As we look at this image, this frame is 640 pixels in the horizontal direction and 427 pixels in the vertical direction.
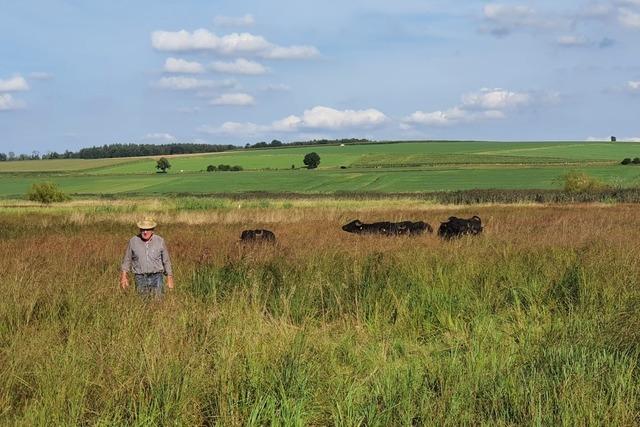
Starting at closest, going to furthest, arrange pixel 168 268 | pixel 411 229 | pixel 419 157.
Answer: pixel 168 268, pixel 411 229, pixel 419 157

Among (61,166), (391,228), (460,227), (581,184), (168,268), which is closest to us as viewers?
(168,268)

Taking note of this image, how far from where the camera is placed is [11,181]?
10306 centimetres

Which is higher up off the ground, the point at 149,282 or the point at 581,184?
the point at 149,282

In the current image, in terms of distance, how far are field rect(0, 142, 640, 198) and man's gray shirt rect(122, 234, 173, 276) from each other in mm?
60453

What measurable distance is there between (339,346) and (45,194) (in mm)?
60880

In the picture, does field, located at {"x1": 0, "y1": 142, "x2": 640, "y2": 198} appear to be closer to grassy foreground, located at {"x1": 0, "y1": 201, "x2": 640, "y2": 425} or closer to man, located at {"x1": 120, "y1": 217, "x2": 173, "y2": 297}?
grassy foreground, located at {"x1": 0, "y1": 201, "x2": 640, "y2": 425}

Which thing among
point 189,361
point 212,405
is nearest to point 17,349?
point 189,361

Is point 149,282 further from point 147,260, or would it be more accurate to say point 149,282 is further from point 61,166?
point 61,166

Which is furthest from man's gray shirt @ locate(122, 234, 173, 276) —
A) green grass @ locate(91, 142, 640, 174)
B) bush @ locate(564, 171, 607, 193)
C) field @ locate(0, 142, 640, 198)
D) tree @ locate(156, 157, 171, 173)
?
tree @ locate(156, 157, 171, 173)

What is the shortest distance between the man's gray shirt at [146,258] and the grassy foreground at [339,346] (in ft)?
1.43

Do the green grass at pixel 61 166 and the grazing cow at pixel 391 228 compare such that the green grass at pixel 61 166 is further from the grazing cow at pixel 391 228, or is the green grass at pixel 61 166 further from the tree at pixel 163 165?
the grazing cow at pixel 391 228

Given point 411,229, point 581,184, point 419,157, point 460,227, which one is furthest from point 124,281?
point 419,157

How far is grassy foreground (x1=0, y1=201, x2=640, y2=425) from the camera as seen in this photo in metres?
3.95

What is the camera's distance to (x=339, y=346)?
538 cm
